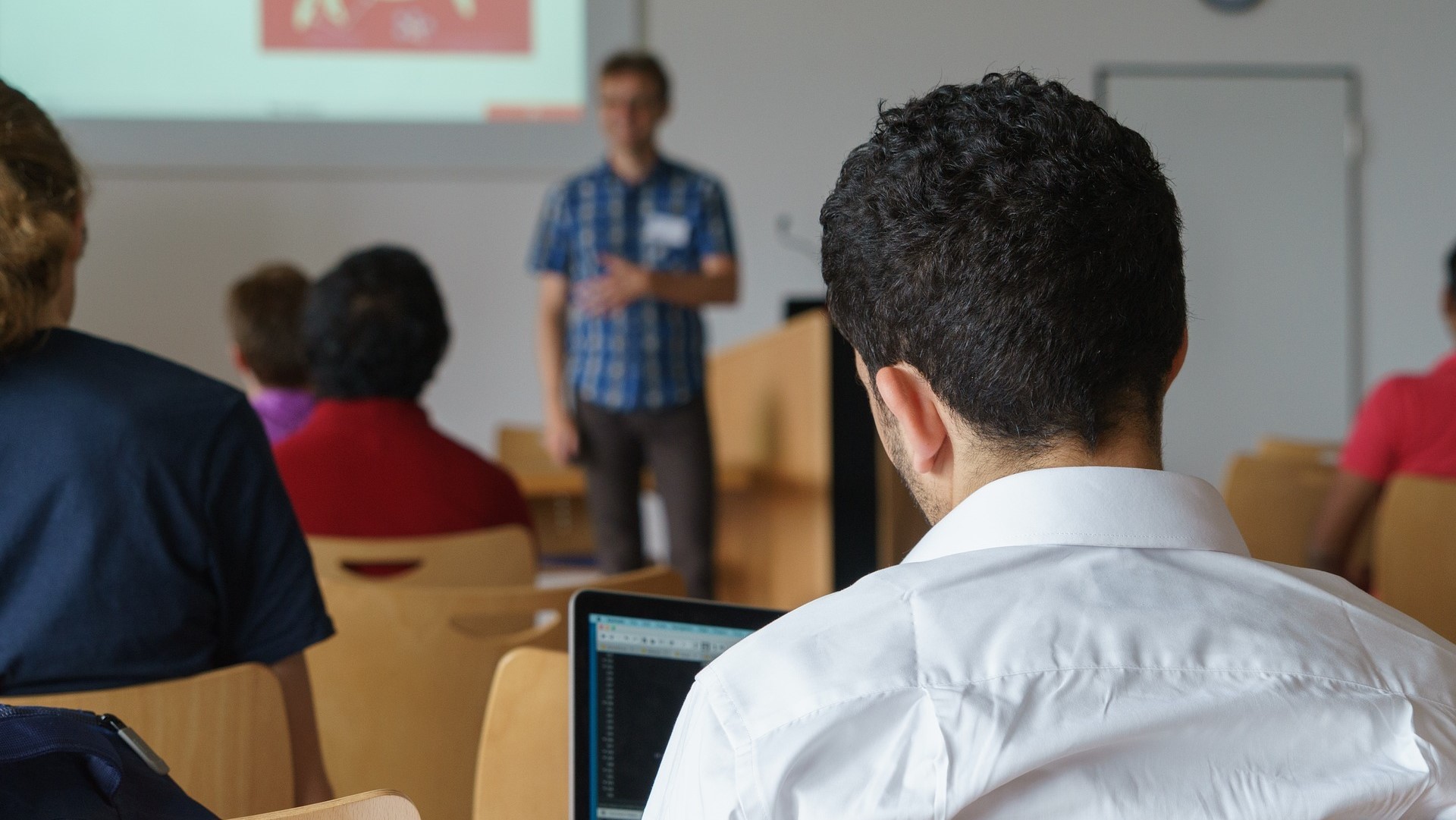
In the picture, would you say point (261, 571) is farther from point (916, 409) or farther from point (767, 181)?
point (767, 181)

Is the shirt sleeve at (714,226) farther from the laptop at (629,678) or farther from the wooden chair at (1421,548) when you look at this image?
the laptop at (629,678)

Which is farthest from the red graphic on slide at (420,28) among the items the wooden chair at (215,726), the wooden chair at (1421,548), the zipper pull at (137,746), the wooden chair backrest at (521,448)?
the zipper pull at (137,746)

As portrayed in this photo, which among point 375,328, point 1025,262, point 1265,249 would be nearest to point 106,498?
point 1025,262

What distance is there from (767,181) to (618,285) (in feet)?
7.41

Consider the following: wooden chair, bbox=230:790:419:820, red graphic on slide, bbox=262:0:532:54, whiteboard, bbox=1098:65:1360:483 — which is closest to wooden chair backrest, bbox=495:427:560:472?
red graphic on slide, bbox=262:0:532:54

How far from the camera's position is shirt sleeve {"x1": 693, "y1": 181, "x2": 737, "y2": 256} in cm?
325

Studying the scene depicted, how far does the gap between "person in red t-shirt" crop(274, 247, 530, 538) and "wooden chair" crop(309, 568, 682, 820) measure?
0.43 metres

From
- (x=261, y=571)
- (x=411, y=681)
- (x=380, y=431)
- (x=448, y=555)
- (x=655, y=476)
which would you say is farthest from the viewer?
(x=655, y=476)

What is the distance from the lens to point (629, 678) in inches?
37.0

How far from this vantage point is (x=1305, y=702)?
59 centimetres

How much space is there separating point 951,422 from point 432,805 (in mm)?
1028

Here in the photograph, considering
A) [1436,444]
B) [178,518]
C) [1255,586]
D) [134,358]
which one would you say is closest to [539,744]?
[178,518]

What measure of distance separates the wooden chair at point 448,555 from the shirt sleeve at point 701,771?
1242 mm

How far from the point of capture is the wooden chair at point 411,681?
1.49 metres
